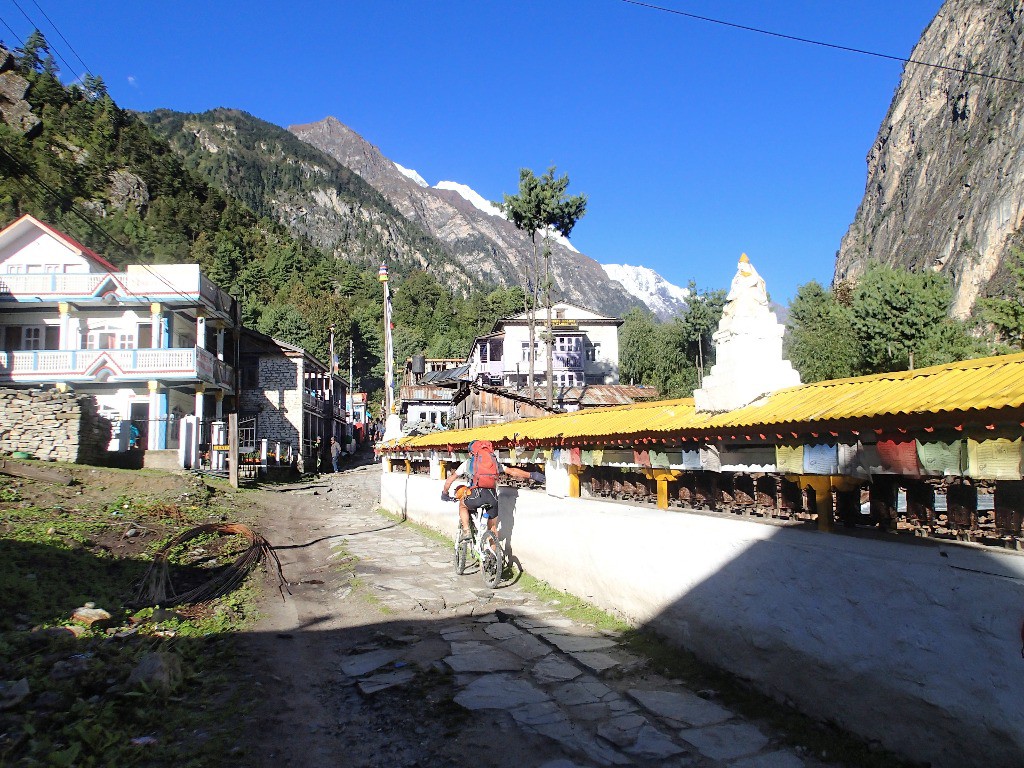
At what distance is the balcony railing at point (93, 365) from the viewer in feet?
94.1

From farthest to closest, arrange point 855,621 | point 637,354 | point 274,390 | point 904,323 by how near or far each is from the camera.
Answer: point 637,354 < point 274,390 < point 904,323 < point 855,621

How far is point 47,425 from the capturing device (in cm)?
2216

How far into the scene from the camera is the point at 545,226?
38969mm

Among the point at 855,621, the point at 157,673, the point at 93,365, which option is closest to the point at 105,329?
the point at 93,365

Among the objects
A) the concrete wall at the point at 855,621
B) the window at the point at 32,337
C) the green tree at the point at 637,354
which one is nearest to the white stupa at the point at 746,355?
the concrete wall at the point at 855,621

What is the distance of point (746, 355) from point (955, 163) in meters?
102

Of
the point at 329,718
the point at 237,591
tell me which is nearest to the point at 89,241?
the point at 237,591

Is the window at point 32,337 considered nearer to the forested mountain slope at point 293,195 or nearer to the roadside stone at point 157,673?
the roadside stone at point 157,673

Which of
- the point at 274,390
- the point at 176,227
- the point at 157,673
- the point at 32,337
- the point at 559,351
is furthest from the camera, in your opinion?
the point at 176,227

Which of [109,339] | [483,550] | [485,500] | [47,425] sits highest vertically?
[109,339]

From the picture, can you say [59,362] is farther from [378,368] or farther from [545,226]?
[378,368]

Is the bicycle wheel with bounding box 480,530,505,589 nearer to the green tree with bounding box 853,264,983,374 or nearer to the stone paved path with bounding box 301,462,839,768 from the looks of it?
the stone paved path with bounding box 301,462,839,768

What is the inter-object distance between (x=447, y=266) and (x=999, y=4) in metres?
132

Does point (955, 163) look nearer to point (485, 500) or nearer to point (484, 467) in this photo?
point (484, 467)
